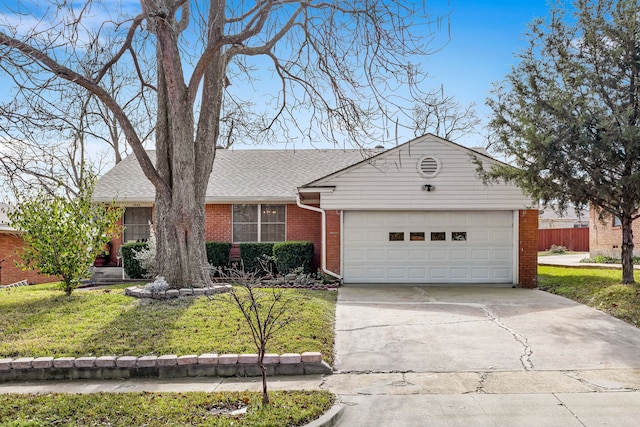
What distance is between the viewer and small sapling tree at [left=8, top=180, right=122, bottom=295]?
390 inches

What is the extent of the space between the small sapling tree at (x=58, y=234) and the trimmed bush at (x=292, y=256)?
597 cm

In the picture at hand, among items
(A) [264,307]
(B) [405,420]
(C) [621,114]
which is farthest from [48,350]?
(C) [621,114]

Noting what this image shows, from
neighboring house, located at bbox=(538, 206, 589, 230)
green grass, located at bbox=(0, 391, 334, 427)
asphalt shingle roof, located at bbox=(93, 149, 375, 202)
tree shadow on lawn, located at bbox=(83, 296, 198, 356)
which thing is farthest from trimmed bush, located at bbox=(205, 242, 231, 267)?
neighboring house, located at bbox=(538, 206, 589, 230)

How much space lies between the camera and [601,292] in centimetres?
1134

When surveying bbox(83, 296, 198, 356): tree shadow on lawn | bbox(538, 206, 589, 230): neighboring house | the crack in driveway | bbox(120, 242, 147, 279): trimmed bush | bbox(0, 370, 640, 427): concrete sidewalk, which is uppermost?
bbox(538, 206, 589, 230): neighboring house

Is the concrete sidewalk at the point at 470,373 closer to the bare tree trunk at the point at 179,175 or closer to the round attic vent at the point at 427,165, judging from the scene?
the bare tree trunk at the point at 179,175

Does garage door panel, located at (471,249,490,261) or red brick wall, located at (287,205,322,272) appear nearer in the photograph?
garage door panel, located at (471,249,490,261)

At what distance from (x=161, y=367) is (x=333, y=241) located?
837cm

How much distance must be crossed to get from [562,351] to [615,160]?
5250 millimetres

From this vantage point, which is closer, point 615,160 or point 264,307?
point 264,307

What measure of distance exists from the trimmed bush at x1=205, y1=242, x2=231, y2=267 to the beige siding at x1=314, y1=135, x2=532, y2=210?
3.91 m

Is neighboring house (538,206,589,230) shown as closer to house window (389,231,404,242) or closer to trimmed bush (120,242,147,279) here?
house window (389,231,404,242)

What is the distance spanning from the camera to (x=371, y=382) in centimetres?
617

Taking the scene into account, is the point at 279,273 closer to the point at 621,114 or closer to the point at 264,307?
the point at 264,307
